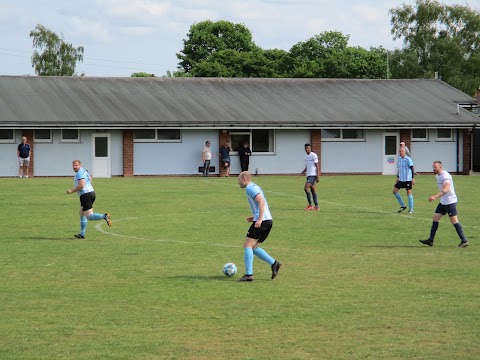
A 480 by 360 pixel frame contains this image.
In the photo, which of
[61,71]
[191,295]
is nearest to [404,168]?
[191,295]

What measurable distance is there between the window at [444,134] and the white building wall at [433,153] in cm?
22

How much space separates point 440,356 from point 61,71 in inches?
3692

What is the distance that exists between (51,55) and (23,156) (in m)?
53.2

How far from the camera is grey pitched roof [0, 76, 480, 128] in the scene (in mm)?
52969

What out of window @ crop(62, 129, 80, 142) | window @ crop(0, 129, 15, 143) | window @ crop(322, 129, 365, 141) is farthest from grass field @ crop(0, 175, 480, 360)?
window @ crop(322, 129, 365, 141)

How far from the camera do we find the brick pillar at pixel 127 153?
2095 inches

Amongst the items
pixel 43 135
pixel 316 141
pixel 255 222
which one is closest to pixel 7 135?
pixel 43 135

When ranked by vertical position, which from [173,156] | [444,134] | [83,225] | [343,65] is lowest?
[83,225]

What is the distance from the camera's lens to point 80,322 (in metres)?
12.4

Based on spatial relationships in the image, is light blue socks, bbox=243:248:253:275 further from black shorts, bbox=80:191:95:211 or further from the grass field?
black shorts, bbox=80:191:95:211

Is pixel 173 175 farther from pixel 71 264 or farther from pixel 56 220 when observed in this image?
pixel 71 264

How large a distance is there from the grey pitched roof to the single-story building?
0.20 feet

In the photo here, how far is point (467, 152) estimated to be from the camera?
5947 centimetres

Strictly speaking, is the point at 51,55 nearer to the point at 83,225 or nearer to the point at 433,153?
the point at 433,153
